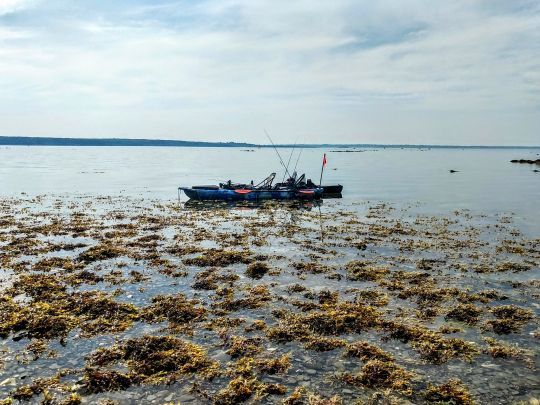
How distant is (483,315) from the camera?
45.6ft

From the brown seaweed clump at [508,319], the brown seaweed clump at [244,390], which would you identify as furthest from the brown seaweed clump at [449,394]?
the brown seaweed clump at [508,319]

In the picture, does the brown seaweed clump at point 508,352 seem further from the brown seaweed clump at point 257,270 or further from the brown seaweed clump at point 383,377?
the brown seaweed clump at point 257,270

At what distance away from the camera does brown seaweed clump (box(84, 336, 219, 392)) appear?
32.2 feet

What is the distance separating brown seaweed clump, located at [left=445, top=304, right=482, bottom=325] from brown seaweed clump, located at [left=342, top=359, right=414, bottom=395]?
167 inches

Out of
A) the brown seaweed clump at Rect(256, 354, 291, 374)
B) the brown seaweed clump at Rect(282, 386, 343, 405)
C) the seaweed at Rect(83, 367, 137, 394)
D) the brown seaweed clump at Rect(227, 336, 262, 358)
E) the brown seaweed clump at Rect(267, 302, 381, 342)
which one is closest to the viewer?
the brown seaweed clump at Rect(282, 386, 343, 405)

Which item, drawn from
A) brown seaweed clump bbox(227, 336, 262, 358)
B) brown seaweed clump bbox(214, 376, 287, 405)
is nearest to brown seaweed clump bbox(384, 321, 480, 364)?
brown seaweed clump bbox(227, 336, 262, 358)

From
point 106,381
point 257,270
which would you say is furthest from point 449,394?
point 257,270

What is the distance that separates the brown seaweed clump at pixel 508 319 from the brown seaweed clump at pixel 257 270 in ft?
29.4

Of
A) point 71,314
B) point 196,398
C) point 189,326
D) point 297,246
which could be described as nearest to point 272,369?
point 196,398

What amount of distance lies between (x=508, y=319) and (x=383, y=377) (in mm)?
6073

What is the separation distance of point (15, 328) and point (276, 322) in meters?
7.87

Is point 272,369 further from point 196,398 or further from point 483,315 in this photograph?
point 483,315

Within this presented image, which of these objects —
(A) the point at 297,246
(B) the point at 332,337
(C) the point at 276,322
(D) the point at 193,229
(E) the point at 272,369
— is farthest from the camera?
(D) the point at 193,229

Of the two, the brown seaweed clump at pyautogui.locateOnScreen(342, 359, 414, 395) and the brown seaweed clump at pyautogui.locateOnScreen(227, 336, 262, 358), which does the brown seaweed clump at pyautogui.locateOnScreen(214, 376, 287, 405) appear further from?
the brown seaweed clump at pyautogui.locateOnScreen(342, 359, 414, 395)
